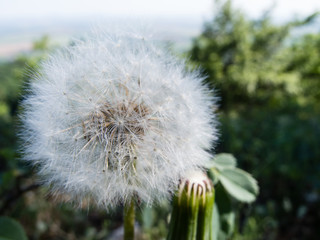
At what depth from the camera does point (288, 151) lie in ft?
8.59

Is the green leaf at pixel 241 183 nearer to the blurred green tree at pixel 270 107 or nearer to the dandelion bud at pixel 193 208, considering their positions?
the dandelion bud at pixel 193 208

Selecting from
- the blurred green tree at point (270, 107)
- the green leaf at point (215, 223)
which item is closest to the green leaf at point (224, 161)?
the green leaf at point (215, 223)

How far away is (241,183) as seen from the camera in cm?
107

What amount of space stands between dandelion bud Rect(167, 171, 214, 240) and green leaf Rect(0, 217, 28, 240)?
56 centimetres

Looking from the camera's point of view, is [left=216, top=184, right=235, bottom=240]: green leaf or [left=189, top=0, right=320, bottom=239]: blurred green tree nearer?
[left=216, top=184, right=235, bottom=240]: green leaf

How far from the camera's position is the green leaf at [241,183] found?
41.3 inches

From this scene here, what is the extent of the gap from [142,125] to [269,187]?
211 cm

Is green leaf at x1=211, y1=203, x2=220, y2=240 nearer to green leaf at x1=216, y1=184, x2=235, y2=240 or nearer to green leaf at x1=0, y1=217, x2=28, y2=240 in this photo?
green leaf at x1=216, y1=184, x2=235, y2=240

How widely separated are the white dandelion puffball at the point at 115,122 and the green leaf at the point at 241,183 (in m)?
0.15

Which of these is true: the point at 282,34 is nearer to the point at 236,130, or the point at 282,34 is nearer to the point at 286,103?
the point at 286,103

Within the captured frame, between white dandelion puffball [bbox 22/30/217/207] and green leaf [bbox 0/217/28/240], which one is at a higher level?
white dandelion puffball [bbox 22/30/217/207]

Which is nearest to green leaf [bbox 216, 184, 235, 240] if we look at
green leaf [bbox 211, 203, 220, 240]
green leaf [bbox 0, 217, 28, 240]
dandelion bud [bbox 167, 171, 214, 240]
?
green leaf [bbox 211, 203, 220, 240]

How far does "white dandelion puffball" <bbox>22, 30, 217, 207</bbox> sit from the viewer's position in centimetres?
89

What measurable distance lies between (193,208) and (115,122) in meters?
0.35
